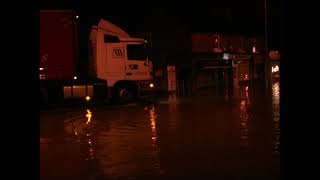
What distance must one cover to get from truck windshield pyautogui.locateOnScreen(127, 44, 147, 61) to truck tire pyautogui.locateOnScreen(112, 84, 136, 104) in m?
1.42

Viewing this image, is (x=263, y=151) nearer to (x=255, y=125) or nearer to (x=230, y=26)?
(x=255, y=125)

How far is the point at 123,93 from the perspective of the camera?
2717 centimetres

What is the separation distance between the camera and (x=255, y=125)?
1755 centimetres

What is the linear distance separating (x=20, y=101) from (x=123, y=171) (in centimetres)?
692

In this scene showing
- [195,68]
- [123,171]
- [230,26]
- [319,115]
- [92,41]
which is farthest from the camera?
[230,26]

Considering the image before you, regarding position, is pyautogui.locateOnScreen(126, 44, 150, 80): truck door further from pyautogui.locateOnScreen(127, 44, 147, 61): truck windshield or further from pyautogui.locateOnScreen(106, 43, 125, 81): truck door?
pyautogui.locateOnScreen(106, 43, 125, 81): truck door

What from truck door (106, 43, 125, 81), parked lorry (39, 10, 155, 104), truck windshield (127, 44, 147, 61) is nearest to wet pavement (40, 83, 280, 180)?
parked lorry (39, 10, 155, 104)

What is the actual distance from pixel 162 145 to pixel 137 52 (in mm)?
14296

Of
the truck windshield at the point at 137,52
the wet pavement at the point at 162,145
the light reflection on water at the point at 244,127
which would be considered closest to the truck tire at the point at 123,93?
the truck windshield at the point at 137,52

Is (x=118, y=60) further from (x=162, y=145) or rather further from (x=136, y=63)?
(x=162, y=145)

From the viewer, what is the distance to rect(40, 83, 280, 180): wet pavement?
9.63 m

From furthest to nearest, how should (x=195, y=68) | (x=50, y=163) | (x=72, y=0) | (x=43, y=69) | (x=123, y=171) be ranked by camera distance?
(x=195, y=68), (x=72, y=0), (x=43, y=69), (x=50, y=163), (x=123, y=171)

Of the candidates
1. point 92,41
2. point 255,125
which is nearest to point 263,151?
point 255,125

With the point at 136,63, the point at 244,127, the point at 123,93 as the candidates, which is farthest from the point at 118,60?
the point at 244,127
